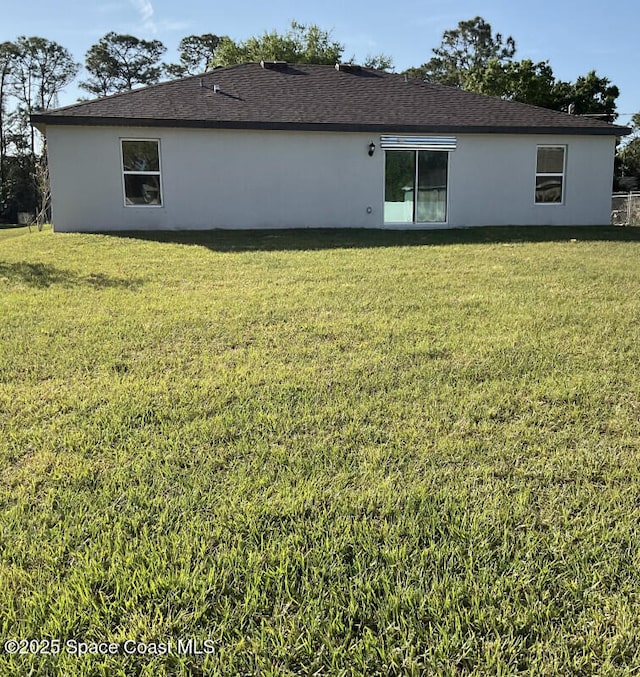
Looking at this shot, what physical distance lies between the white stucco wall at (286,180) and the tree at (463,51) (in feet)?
111

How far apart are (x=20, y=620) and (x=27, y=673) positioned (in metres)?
0.21

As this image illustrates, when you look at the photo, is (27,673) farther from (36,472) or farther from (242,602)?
(36,472)

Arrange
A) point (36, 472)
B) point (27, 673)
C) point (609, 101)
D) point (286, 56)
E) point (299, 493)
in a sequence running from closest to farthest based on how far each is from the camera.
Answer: point (27, 673) < point (299, 493) < point (36, 472) < point (609, 101) < point (286, 56)

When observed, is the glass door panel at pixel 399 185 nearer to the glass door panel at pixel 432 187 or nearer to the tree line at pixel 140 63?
the glass door panel at pixel 432 187

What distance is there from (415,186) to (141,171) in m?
6.44

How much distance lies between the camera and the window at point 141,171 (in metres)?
12.0

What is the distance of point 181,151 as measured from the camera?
39.6 feet

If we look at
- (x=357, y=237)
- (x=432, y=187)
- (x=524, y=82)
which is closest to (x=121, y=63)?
(x=524, y=82)

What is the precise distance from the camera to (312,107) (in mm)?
13078

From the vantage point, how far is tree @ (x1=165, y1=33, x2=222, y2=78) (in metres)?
44.6

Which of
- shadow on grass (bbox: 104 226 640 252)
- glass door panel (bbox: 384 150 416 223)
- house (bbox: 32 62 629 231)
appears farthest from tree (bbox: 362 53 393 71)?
shadow on grass (bbox: 104 226 640 252)

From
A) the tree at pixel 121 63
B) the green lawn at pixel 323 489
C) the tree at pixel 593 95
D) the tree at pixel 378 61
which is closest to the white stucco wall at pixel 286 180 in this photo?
the green lawn at pixel 323 489

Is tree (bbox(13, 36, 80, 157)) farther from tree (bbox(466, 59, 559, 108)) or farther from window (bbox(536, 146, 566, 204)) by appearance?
window (bbox(536, 146, 566, 204))

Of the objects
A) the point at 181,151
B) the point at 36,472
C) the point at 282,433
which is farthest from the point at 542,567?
the point at 181,151
